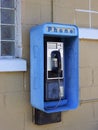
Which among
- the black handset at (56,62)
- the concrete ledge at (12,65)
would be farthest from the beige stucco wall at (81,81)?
the black handset at (56,62)

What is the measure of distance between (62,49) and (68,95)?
22.1 inches

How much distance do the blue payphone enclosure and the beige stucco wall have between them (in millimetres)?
148

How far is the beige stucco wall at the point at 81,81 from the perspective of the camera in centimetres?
337

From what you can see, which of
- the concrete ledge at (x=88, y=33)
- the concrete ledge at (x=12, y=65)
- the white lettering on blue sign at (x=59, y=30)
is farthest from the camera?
the concrete ledge at (x=88, y=33)

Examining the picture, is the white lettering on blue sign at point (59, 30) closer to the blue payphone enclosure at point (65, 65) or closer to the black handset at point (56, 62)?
the blue payphone enclosure at point (65, 65)

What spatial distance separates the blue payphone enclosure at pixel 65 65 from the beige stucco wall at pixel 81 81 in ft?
0.49

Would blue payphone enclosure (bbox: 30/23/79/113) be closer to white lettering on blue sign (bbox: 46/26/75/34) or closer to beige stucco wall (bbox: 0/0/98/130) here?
white lettering on blue sign (bbox: 46/26/75/34)

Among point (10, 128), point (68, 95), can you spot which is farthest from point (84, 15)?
point (10, 128)

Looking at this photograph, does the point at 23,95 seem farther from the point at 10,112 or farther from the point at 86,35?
the point at 86,35

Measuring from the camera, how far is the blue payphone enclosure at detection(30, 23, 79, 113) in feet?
10.4

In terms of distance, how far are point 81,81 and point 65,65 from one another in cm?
47

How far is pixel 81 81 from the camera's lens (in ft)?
12.8

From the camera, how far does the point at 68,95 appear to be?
3.53 m

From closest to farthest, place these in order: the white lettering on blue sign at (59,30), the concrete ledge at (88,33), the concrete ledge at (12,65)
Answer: the white lettering on blue sign at (59,30) < the concrete ledge at (12,65) < the concrete ledge at (88,33)
